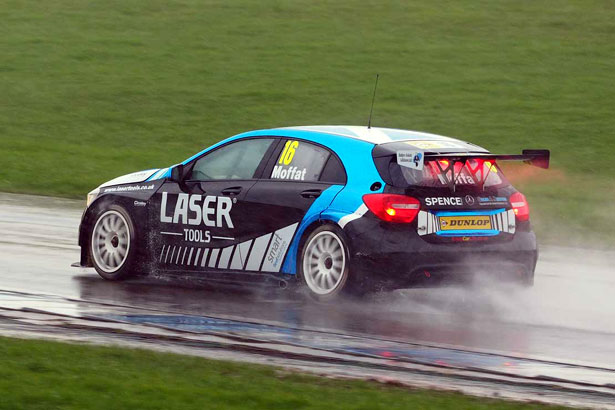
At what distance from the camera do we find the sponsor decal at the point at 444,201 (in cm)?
1006

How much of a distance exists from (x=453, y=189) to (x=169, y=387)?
158 inches

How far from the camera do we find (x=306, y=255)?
406 inches

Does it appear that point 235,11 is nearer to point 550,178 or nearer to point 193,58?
point 193,58

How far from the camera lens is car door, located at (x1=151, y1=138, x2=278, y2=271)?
1087cm

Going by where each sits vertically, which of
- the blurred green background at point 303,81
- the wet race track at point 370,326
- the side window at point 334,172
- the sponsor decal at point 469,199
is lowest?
the wet race track at point 370,326

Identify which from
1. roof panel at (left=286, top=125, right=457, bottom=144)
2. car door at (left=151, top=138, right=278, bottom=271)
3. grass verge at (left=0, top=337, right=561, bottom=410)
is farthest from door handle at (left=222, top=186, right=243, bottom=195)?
grass verge at (left=0, top=337, right=561, bottom=410)

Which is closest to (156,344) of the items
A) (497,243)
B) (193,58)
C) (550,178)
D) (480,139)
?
(497,243)

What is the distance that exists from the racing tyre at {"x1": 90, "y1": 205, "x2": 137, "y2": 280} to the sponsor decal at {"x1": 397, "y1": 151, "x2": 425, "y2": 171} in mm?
2745

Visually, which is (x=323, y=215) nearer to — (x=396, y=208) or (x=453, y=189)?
(x=396, y=208)

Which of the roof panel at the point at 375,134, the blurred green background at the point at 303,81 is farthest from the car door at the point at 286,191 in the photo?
the blurred green background at the point at 303,81

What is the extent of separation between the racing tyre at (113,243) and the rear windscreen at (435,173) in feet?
8.26

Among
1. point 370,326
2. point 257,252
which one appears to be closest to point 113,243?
point 257,252

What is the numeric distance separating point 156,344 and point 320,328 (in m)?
1.41

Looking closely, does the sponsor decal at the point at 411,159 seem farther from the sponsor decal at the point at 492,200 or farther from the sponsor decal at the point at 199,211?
the sponsor decal at the point at 199,211
